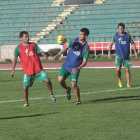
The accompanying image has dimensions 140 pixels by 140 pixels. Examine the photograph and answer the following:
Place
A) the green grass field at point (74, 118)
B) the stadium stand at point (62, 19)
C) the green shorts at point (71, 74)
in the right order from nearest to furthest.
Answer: the green grass field at point (74, 118) < the green shorts at point (71, 74) < the stadium stand at point (62, 19)

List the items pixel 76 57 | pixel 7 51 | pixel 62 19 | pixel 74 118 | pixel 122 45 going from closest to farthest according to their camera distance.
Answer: pixel 74 118
pixel 76 57
pixel 122 45
pixel 7 51
pixel 62 19

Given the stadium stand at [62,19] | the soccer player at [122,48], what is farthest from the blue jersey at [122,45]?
the stadium stand at [62,19]

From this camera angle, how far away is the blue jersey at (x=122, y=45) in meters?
17.6

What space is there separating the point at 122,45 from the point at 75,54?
5537mm

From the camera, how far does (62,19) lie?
177 feet

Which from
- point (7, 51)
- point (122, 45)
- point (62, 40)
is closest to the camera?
point (122, 45)

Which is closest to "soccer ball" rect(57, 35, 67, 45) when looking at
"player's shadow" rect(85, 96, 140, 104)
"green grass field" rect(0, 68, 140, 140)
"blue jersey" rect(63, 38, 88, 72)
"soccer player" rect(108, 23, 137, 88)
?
"soccer player" rect(108, 23, 137, 88)

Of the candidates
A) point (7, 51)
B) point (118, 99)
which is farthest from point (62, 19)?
point (118, 99)

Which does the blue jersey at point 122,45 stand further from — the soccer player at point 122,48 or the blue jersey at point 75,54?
the blue jersey at point 75,54

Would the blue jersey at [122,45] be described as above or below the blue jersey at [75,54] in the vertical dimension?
below

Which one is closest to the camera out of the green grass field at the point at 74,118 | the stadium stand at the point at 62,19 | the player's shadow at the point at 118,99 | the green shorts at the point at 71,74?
the green grass field at the point at 74,118

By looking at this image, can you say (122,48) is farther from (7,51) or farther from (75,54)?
(7,51)

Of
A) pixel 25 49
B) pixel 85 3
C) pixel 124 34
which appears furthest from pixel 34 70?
pixel 85 3

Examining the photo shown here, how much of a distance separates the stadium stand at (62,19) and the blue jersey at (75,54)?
3647cm
